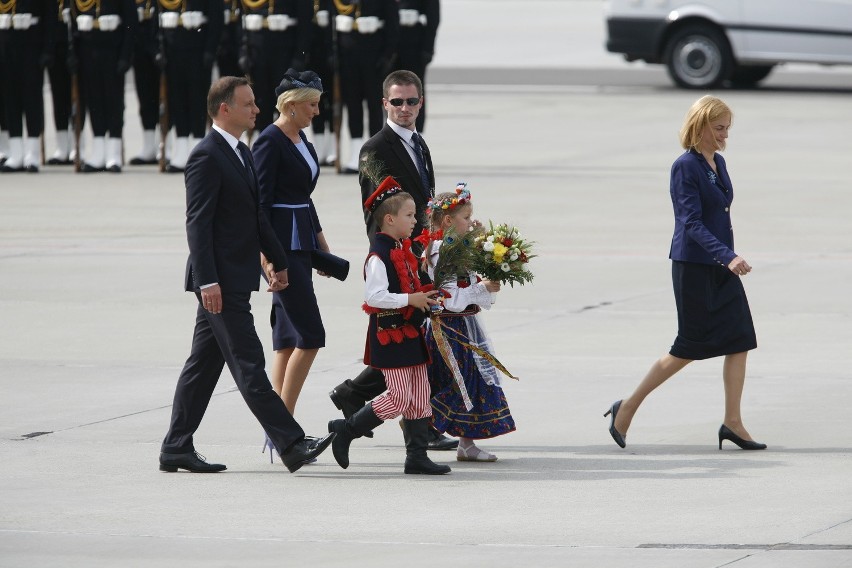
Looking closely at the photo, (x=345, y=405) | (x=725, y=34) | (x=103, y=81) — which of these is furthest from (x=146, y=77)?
(x=345, y=405)

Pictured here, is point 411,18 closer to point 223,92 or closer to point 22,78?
point 22,78

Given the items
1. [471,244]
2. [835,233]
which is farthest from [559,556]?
[835,233]

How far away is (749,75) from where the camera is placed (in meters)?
25.7

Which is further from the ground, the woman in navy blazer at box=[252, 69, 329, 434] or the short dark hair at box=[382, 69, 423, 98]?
the short dark hair at box=[382, 69, 423, 98]

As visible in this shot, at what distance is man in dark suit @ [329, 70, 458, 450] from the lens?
7801mm

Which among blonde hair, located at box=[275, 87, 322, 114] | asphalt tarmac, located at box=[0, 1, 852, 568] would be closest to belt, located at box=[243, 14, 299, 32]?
asphalt tarmac, located at box=[0, 1, 852, 568]

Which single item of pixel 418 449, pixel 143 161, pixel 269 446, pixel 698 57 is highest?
pixel 418 449

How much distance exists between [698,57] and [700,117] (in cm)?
1697

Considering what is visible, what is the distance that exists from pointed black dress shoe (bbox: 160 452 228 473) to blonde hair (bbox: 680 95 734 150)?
7.79 feet

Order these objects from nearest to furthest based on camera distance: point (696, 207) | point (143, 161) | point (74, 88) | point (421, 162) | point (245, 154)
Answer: point (245, 154) < point (696, 207) < point (421, 162) < point (74, 88) < point (143, 161)

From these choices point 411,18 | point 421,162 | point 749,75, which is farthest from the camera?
point 749,75

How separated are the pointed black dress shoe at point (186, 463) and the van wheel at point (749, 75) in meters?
19.1

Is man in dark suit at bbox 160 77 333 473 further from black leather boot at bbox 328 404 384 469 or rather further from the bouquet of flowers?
the bouquet of flowers

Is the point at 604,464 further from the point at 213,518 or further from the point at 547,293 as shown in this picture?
the point at 547,293
